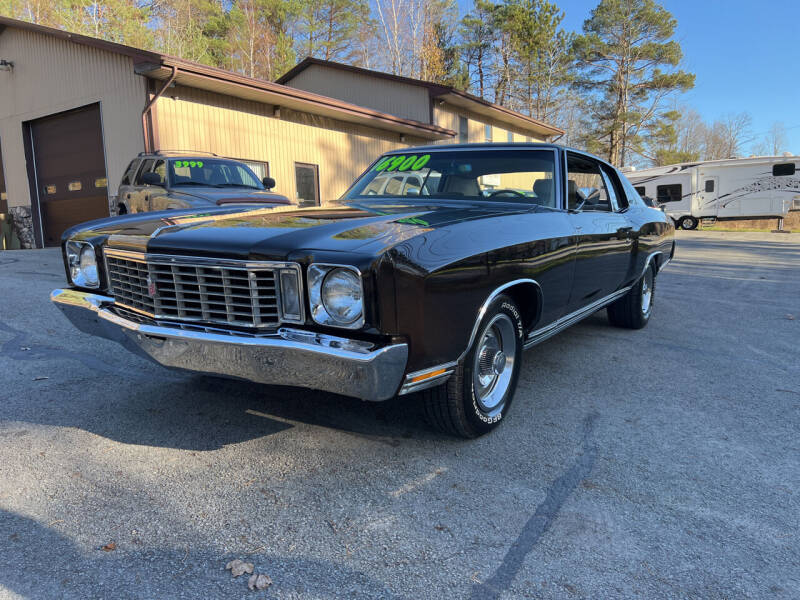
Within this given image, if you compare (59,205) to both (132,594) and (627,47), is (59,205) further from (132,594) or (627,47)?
(627,47)

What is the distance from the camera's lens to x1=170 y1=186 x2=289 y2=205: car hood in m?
7.22

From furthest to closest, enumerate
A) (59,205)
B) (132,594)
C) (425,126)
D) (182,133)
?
(425,126) < (59,205) < (182,133) < (132,594)

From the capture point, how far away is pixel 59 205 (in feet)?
42.8

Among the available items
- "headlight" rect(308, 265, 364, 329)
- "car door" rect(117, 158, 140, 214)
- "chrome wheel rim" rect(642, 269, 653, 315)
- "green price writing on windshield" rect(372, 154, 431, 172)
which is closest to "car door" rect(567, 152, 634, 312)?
"chrome wheel rim" rect(642, 269, 653, 315)

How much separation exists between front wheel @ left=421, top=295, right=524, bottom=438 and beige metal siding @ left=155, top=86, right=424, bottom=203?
965 centimetres

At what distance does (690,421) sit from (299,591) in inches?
92.9

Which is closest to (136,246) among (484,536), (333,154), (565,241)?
(484,536)

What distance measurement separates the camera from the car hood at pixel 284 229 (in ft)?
7.28

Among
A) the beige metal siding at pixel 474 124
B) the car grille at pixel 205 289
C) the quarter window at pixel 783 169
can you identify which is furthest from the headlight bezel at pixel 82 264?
the quarter window at pixel 783 169

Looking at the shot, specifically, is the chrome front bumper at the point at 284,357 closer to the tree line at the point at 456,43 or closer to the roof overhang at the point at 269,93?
the roof overhang at the point at 269,93

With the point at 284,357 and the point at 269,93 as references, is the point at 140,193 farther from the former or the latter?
the point at 284,357

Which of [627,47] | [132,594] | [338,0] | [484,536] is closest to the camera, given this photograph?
[132,594]

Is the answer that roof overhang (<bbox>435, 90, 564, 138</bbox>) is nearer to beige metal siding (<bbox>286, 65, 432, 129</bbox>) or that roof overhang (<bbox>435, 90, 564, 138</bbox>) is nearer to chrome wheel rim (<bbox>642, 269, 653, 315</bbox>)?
beige metal siding (<bbox>286, 65, 432, 129</bbox>)

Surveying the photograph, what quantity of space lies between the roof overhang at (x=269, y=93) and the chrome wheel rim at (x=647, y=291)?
28.5ft
